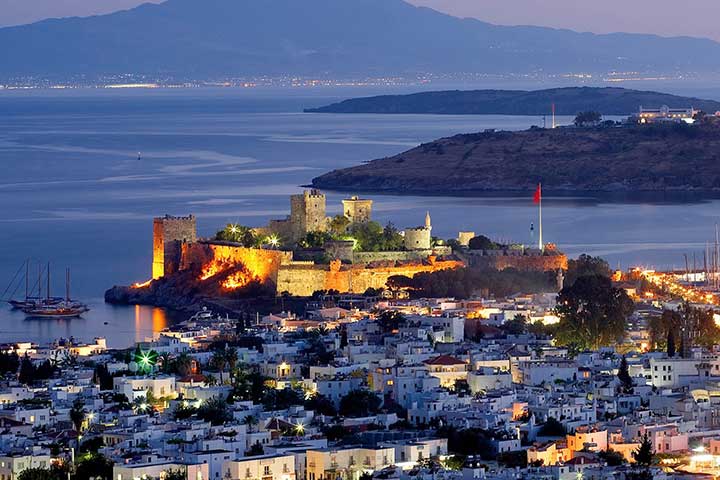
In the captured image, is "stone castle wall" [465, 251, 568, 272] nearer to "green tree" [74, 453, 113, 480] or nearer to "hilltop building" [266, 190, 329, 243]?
"hilltop building" [266, 190, 329, 243]

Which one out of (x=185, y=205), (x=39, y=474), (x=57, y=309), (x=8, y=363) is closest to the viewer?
(x=39, y=474)

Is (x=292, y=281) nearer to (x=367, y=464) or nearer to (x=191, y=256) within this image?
(x=191, y=256)

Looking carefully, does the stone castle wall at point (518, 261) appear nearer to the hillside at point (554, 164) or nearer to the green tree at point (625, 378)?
the green tree at point (625, 378)

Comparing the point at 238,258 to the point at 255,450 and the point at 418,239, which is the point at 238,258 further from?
the point at 255,450

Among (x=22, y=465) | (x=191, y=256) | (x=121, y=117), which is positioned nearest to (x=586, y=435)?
(x=22, y=465)

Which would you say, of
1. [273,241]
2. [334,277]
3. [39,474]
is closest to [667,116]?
[273,241]

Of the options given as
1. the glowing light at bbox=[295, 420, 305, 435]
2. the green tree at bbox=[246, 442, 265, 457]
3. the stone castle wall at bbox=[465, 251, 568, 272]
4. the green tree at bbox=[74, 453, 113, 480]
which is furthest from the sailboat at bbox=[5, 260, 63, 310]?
the green tree at bbox=[74, 453, 113, 480]
